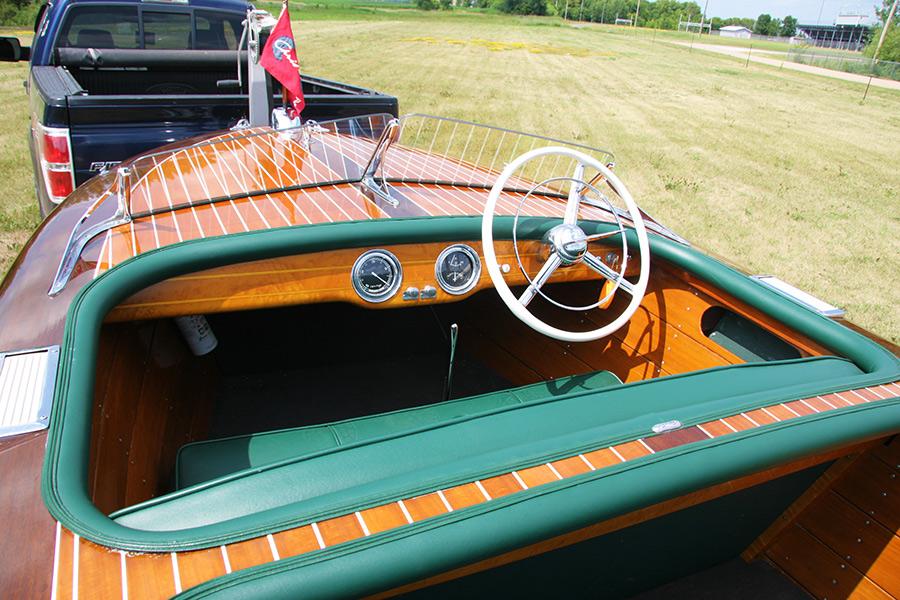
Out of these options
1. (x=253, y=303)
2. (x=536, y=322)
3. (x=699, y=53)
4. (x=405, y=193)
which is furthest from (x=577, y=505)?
(x=699, y=53)

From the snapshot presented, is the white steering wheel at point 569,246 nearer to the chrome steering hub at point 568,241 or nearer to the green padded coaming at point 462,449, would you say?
the chrome steering hub at point 568,241

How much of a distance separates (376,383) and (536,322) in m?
1.39

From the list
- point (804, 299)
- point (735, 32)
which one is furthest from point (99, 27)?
point (735, 32)

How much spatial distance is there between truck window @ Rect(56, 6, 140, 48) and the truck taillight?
1.99 m

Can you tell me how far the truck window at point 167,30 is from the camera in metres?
5.11

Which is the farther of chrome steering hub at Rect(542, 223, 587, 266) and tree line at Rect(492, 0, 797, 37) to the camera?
tree line at Rect(492, 0, 797, 37)

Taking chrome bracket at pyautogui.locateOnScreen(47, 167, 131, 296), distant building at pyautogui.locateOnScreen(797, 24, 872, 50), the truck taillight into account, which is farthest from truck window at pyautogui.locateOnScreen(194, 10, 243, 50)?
distant building at pyautogui.locateOnScreen(797, 24, 872, 50)

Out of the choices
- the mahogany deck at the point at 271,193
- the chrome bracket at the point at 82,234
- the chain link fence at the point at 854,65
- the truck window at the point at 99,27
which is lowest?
the chrome bracket at the point at 82,234

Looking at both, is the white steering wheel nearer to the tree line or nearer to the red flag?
the red flag

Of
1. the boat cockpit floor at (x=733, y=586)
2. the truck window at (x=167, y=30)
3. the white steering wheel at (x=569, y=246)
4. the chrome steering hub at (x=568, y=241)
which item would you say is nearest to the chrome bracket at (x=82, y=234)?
the white steering wheel at (x=569, y=246)

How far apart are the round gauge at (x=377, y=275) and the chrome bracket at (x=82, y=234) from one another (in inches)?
31.3

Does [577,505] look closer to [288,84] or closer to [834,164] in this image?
[288,84]

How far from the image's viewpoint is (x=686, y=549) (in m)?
1.89

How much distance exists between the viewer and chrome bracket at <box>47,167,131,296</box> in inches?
66.9
